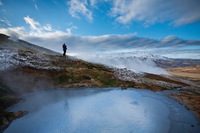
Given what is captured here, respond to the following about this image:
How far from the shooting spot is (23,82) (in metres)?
20.4

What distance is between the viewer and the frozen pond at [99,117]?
10.1 metres

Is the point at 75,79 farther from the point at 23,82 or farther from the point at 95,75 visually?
the point at 23,82

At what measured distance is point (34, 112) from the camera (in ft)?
41.4

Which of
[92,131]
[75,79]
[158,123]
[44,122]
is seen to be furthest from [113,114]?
[75,79]

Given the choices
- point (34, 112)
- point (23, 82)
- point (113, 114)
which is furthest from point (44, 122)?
point (23, 82)

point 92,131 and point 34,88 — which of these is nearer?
point 92,131

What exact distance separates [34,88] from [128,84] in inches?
778

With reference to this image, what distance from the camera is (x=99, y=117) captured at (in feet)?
39.2

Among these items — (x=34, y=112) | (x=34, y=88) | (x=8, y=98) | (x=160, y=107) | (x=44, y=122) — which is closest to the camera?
(x=44, y=122)

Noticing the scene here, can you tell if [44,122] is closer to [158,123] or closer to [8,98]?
[8,98]

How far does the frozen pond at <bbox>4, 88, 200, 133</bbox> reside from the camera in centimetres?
1010

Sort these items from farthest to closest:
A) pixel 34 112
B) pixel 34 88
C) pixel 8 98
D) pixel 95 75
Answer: pixel 95 75, pixel 34 88, pixel 8 98, pixel 34 112

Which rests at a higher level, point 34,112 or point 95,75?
point 95,75

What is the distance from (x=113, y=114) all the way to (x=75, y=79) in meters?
14.9
